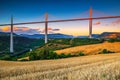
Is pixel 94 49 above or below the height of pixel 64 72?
below

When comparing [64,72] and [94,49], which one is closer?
Result: [64,72]

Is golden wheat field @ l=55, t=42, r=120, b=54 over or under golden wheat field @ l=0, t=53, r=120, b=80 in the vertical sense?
under

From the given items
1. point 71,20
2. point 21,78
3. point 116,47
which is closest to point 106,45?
point 116,47

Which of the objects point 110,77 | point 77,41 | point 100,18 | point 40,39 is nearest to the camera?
point 110,77

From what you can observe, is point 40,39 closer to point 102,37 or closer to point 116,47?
point 102,37

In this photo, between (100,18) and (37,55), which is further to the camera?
(100,18)

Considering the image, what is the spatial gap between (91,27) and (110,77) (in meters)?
61.4

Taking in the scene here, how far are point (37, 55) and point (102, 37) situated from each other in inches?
1635

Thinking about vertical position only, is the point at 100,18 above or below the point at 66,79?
above

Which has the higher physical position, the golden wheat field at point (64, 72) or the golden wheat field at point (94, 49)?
the golden wheat field at point (64, 72)

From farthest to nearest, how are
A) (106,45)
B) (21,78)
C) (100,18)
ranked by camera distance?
(106,45)
(100,18)
(21,78)

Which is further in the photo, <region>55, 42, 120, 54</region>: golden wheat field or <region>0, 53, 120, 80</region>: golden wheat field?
<region>55, 42, 120, 54</region>: golden wheat field

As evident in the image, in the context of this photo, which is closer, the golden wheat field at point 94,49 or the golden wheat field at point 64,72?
the golden wheat field at point 64,72

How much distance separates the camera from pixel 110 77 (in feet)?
26.0
